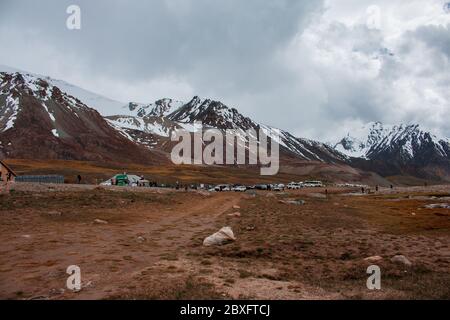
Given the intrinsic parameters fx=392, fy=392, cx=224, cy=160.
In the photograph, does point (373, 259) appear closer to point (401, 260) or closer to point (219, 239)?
point (401, 260)

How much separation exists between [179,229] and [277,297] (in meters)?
17.6

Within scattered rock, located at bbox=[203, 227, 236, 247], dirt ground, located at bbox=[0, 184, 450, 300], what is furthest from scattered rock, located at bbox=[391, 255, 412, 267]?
scattered rock, located at bbox=[203, 227, 236, 247]

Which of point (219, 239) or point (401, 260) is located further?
point (219, 239)

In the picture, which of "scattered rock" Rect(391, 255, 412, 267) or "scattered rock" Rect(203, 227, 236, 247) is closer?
"scattered rock" Rect(391, 255, 412, 267)

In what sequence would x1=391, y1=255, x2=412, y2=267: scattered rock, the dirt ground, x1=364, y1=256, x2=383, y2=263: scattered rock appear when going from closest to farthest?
the dirt ground, x1=391, y1=255, x2=412, y2=267: scattered rock, x1=364, y1=256, x2=383, y2=263: scattered rock

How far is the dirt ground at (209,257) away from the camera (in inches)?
556

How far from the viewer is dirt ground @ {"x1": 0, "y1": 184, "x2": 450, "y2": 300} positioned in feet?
46.4

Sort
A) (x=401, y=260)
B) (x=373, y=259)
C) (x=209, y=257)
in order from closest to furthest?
1. (x=401, y=260)
2. (x=373, y=259)
3. (x=209, y=257)

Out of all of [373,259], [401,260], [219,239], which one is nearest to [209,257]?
[219,239]

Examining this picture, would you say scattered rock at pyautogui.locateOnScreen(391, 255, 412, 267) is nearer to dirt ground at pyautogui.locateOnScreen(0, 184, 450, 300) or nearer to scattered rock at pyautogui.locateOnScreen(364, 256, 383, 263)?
dirt ground at pyautogui.locateOnScreen(0, 184, 450, 300)

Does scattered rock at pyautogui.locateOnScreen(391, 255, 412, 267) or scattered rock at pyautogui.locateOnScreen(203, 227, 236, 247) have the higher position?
scattered rock at pyautogui.locateOnScreen(203, 227, 236, 247)

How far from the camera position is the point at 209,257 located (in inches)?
795
